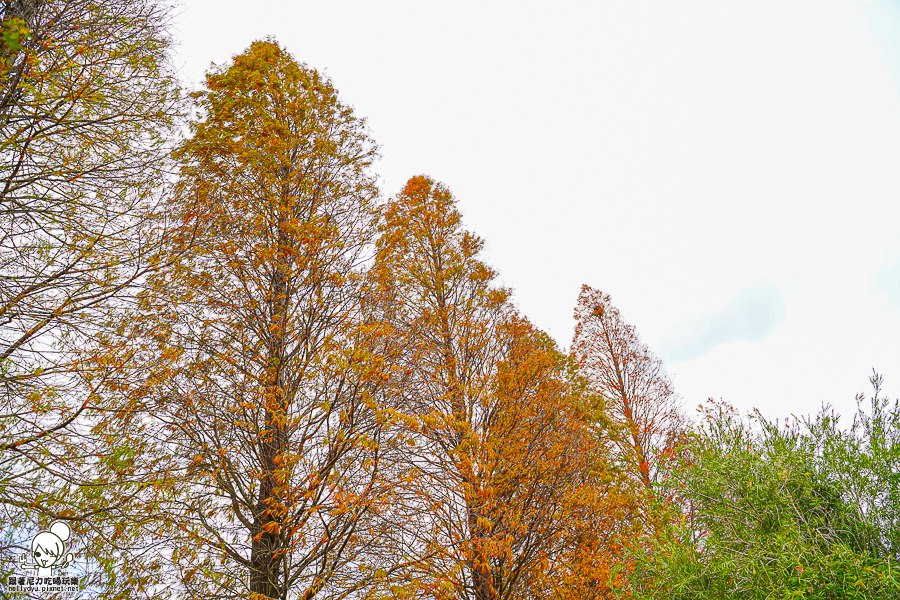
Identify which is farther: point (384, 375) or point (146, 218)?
point (384, 375)

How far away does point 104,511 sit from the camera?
3.33 metres

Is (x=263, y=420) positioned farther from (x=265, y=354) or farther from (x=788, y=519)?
(x=788, y=519)

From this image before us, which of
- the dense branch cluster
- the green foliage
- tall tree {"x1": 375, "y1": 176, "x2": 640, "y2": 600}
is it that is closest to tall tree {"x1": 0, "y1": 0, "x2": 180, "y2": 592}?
the dense branch cluster

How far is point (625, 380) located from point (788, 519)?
331 inches

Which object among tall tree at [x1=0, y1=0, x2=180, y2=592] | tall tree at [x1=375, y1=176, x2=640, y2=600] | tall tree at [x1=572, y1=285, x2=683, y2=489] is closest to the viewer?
tall tree at [x1=0, y1=0, x2=180, y2=592]

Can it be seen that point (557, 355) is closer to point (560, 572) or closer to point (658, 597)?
point (560, 572)

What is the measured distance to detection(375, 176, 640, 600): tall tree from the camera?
6609 millimetres

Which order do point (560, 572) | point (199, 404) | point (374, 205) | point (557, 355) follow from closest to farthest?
point (199, 404) → point (374, 205) → point (560, 572) → point (557, 355)

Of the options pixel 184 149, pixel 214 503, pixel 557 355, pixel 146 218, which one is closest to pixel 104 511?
pixel 214 503

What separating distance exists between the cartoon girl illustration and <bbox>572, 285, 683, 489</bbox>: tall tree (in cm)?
1030

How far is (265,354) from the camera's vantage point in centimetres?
566

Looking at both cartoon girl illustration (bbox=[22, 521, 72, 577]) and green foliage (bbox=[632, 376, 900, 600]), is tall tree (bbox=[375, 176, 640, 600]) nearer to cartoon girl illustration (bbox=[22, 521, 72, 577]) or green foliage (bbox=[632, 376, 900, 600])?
green foliage (bbox=[632, 376, 900, 600])

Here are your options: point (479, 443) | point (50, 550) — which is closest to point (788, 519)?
point (479, 443)

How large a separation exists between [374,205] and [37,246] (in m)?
3.97
